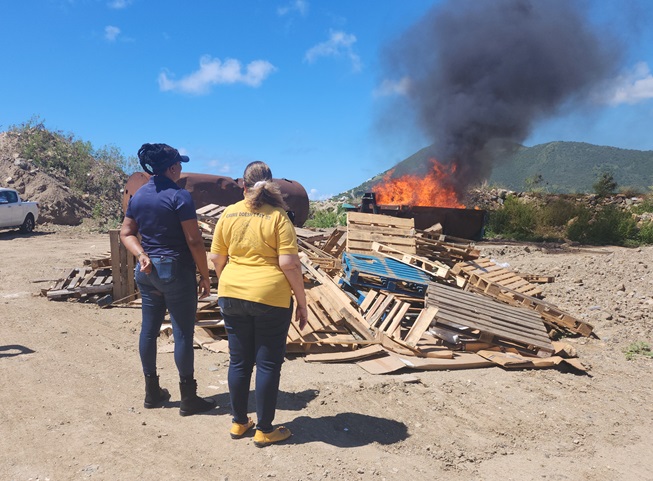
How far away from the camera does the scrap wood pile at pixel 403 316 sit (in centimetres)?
586

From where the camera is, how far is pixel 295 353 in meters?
5.82

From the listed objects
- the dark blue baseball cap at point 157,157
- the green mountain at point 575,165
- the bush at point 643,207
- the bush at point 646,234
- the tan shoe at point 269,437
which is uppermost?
the green mountain at point 575,165

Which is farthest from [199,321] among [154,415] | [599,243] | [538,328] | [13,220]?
[599,243]

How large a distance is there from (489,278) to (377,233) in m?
2.18

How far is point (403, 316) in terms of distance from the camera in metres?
6.66

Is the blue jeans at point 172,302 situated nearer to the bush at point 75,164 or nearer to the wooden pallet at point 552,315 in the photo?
the wooden pallet at point 552,315

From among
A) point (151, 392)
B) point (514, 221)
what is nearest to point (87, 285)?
point (151, 392)

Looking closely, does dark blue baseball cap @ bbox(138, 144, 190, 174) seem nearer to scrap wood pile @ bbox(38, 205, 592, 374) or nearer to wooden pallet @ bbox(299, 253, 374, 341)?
scrap wood pile @ bbox(38, 205, 592, 374)

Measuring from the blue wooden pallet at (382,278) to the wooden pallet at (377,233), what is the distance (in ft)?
4.85

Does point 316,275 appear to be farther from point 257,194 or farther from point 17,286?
point 17,286

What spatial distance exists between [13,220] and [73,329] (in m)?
13.8

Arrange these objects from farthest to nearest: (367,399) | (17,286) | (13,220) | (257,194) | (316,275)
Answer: (13,220) < (17,286) < (316,275) < (367,399) < (257,194)

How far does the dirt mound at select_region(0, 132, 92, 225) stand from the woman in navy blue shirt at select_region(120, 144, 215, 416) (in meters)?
20.0

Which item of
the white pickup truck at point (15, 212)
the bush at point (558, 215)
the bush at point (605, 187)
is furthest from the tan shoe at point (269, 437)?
the bush at point (605, 187)
